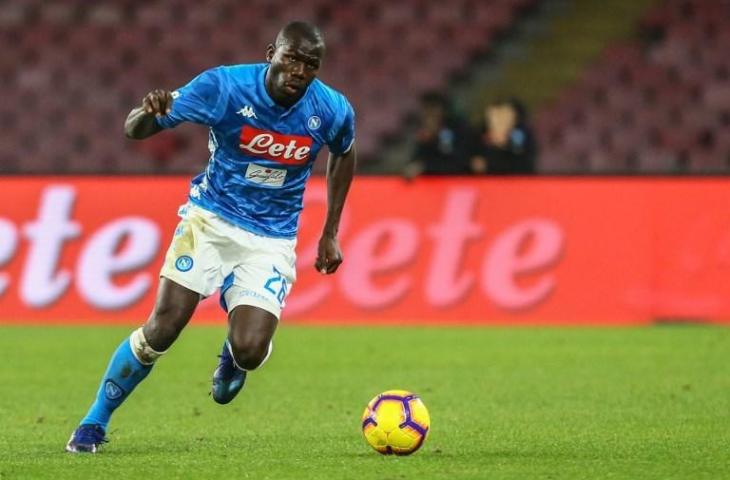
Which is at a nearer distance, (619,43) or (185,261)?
(185,261)

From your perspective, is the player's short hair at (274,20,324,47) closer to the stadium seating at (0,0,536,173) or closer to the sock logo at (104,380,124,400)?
the sock logo at (104,380,124,400)

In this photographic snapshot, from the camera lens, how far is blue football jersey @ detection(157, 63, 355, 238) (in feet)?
21.3

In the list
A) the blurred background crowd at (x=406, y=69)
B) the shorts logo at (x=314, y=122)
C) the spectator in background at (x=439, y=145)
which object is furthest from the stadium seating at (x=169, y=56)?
the shorts logo at (x=314, y=122)

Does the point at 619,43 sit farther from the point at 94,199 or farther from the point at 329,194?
the point at 329,194

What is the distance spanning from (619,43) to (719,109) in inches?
70.9

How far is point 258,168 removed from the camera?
6629mm

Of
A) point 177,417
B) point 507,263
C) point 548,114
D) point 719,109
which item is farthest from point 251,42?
point 177,417

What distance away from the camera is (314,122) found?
6641 millimetres

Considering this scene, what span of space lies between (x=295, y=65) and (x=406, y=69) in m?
12.5

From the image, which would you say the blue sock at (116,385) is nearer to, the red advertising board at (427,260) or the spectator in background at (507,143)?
the red advertising board at (427,260)

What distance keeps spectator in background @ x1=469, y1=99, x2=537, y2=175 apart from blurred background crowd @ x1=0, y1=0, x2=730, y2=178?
3825 millimetres

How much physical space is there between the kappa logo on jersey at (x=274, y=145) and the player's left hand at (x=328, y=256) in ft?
1.46

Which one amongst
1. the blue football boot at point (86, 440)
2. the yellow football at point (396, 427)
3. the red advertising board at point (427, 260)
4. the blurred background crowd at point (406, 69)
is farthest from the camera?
the blurred background crowd at point (406, 69)

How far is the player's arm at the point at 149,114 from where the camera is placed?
5762 mm
